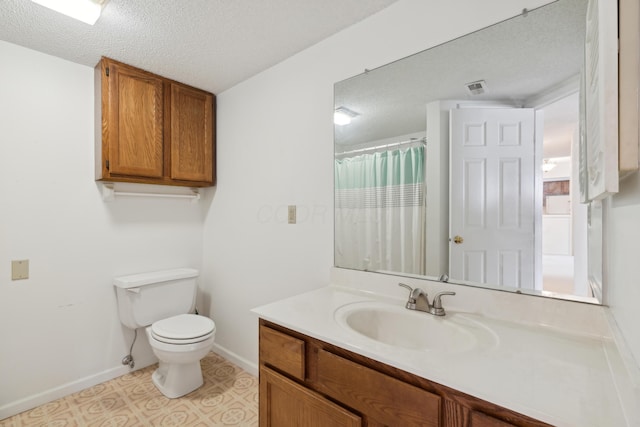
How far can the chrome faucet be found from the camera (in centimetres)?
121

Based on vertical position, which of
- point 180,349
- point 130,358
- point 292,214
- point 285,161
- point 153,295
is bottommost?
point 130,358

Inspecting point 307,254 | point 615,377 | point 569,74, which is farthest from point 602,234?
point 307,254

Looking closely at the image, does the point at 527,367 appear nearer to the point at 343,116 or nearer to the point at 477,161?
the point at 477,161

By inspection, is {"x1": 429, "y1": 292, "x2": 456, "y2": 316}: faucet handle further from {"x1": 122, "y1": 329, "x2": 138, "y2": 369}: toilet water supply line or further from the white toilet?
{"x1": 122, "y1": 329, "x2": 138, "y2": 369}: toilet water supply line

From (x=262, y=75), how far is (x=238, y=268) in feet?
4.78

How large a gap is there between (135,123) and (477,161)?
214 centimetres

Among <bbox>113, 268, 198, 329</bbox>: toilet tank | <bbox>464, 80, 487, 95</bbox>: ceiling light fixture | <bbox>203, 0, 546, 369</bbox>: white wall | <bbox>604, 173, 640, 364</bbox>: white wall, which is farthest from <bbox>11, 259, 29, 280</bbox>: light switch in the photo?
<bbox>604, 173, 640, 364</bbox>: white wall

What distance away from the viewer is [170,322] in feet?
6.71

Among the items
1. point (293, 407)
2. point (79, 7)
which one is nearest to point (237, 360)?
point (293, 407)

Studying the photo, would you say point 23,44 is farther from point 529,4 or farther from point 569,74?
point 569,74

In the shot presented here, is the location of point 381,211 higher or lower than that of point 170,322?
higher

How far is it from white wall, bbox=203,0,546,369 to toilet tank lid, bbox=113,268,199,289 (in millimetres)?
277

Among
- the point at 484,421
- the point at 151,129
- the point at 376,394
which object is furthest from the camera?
the point at 151,129

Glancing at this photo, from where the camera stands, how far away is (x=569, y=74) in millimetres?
1054
